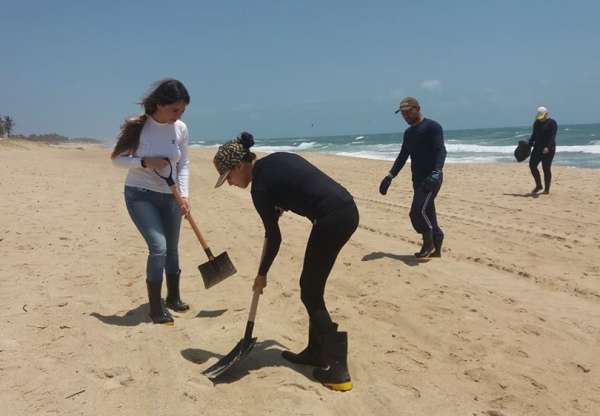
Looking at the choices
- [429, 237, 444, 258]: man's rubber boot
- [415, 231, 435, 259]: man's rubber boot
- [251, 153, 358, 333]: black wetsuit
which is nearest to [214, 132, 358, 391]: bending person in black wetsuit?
[251, 153, 358, 333]: black wetsuit

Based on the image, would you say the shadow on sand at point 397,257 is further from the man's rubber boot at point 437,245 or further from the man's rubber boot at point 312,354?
the man's rubber boot at point 312,354

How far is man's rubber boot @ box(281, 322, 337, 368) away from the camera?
3.44 metres

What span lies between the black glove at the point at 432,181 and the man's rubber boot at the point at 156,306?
327 centimetres

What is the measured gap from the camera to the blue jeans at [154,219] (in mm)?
4023

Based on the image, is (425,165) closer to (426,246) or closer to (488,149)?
(426,246)

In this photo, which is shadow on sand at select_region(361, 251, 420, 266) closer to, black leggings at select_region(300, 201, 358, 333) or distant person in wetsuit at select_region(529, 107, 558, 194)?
black leggings at select_region(300, 201, 358, 333)

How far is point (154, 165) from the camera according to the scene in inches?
157

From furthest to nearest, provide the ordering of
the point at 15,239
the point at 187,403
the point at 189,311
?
1. the point at 15,239
2. the point at 189,311
3. the point at 187,403

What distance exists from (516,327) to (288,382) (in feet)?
6.72

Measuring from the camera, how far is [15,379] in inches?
121

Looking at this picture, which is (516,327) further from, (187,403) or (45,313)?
(45,313)

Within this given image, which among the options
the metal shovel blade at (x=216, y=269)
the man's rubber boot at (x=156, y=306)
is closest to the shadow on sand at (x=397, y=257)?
the metal shovel blade at (x=216, y=269)

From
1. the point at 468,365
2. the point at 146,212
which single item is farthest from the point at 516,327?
the point at 146,212

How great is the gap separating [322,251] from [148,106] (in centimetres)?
188
